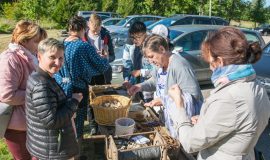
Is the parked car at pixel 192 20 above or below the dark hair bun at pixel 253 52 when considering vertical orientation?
below

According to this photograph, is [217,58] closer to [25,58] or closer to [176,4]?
[25,58]

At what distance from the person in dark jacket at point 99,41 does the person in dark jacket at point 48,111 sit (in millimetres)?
2538

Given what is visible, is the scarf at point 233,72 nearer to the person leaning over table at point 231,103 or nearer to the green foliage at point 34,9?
the person leaning over table at point 231,103

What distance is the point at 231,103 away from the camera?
176 cm

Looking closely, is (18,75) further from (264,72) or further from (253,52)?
(264,72)

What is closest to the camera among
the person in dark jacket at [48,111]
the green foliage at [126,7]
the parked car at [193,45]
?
the person in dark jacket at [48,111]

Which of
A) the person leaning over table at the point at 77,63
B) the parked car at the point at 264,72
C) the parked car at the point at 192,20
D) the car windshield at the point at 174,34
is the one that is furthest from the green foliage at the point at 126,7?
the person leaning over table at the point at 77,63

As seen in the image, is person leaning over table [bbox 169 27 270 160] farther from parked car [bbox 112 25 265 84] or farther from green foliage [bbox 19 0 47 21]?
green foliage [bbox 19 0 47 21]

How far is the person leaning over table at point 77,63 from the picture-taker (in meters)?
3.87

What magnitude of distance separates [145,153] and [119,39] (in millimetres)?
8257

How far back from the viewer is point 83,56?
390 centimetres

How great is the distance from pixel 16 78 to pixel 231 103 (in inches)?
78.4

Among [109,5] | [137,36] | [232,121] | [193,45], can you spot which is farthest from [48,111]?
[109,5]

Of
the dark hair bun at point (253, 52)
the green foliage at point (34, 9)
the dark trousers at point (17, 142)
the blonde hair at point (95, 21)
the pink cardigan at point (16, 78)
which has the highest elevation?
the dark hair bun at point (253, 52)
